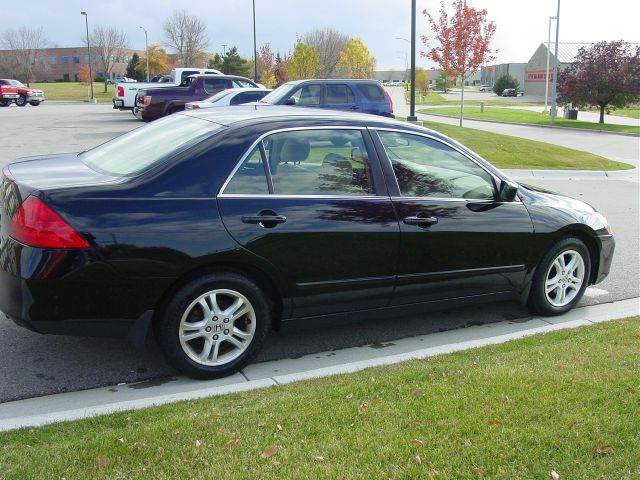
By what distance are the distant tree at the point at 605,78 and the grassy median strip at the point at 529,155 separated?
19.4m

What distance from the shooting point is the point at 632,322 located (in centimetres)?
519

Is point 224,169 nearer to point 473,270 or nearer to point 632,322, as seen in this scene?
point 473,270

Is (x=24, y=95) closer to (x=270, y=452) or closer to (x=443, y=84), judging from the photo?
(x=270, y=452)

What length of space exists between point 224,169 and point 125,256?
2.76ft

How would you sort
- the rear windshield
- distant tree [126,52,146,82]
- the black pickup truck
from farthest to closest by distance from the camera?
distant tree [126,52,146,82] < the black pickup truck < the rear windshield

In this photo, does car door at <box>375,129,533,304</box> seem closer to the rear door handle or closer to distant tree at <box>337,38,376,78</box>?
the rear door handle

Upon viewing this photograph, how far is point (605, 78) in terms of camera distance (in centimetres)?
3647

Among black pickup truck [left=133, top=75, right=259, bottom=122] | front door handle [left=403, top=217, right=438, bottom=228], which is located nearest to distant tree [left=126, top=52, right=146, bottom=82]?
black pickup truck [left=133, top=75, right=259, bottom=122]

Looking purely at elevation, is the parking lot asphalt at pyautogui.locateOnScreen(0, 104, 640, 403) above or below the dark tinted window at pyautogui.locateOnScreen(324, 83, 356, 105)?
below

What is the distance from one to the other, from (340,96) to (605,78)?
25746 mm

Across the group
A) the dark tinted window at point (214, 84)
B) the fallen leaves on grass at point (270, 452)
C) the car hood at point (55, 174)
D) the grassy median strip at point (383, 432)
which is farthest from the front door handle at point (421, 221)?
the dark tinted window at point (214, 84)

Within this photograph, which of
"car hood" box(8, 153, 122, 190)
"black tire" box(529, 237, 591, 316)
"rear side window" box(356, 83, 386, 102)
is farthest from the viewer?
"rear side window" box(356, 83, 386, 102)

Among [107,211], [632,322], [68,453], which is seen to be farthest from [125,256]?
[632,322]

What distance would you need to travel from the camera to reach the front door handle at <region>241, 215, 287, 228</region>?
4.12 m
